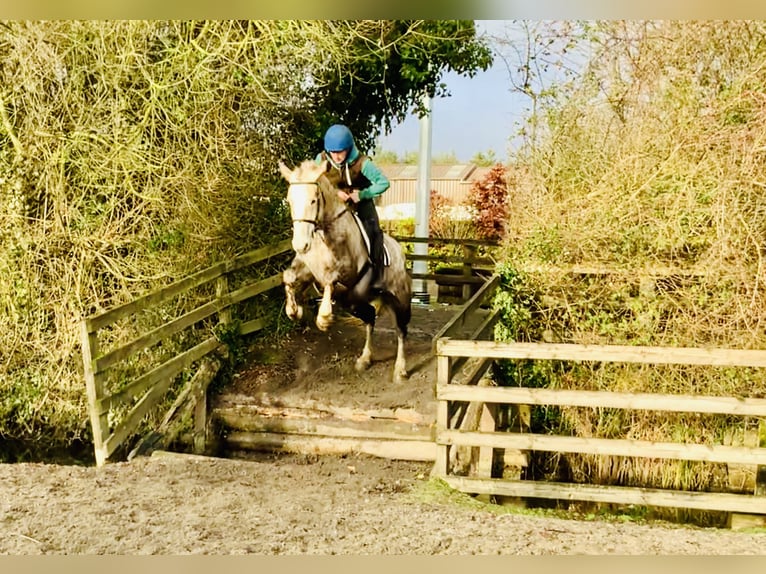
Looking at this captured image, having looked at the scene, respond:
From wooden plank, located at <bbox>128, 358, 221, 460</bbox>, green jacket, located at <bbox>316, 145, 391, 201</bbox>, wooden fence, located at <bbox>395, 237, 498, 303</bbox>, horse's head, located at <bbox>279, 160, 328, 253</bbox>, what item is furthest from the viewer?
wooden fence, located at <bbox>395, 237, 498, 303</bbox>

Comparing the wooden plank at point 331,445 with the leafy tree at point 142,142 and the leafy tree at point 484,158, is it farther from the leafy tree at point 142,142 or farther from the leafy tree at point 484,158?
the leafy tree at point 484,158

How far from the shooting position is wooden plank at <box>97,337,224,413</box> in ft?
12.9

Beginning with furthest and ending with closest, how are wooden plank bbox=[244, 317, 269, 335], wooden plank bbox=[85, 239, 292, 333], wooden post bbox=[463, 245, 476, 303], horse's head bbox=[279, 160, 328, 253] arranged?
wooden post bbox=[463, 245, 476, 303], wooden plank bbox=[244, 317, 269, 335], wooden plank bbox=[85, 239, 292, 333], horse's head bbox=[279, 160, 328, 253]

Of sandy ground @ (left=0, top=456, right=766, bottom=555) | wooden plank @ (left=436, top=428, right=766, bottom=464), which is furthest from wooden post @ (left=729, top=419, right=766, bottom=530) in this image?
sandy ground @ (left=0, top=456, right=766, bottom=555)

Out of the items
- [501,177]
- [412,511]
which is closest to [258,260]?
[501,177]

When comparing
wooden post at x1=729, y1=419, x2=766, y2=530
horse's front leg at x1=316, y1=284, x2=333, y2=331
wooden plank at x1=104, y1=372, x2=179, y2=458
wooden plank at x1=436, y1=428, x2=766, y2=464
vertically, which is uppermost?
horse's front leg at x1=316, y1=284, x2=333, y2=331

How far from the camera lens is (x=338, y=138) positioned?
3.85 metres

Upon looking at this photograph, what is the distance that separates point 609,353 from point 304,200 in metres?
1.70

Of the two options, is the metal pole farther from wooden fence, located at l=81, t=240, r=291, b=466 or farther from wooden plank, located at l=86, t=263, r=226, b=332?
wooden plank, located at l=86, t=263, r=226, b=332

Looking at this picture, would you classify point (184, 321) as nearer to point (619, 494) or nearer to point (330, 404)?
point (330, 404)

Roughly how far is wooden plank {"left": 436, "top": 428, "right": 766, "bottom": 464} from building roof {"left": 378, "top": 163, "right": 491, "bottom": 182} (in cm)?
189

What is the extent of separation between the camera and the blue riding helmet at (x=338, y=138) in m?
3.85

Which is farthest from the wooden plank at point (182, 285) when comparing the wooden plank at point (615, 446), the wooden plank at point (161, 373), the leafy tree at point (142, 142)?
the wooden plank at point (615, 446)

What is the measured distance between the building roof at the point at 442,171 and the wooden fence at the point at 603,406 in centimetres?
158
